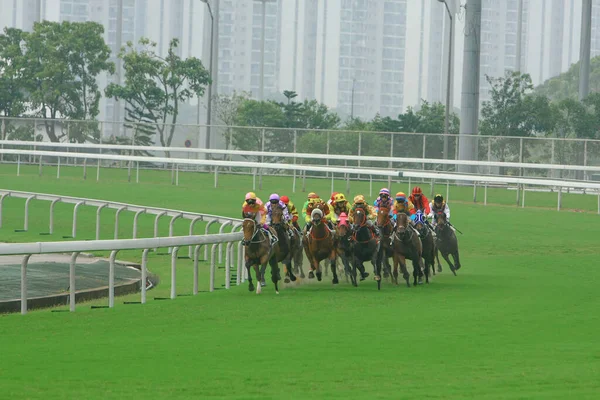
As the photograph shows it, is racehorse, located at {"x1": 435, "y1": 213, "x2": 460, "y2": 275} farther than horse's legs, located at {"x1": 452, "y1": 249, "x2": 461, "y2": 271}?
No

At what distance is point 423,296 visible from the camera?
47.2 ft

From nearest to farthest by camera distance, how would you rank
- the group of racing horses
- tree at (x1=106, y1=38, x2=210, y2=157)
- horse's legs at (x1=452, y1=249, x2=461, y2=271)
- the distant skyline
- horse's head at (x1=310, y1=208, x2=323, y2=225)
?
the group of racing horses → horse's head at (x1=310, y1=208, x2=323, y2=225) → horse's legs at (x1=452, y1=249, x2=461, y2=271) → tree at (x1=106, y1=38, x2=210, y2=157) → the distant skyline

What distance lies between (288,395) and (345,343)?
252 cm

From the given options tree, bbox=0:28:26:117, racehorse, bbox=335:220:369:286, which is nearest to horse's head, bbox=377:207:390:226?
racehorse, bbox=335:220:369:286

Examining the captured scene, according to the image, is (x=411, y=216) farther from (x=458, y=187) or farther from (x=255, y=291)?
(x=458, y=187)

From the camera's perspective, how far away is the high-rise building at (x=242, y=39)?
341 feet

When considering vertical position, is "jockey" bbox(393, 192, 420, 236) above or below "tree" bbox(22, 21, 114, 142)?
below

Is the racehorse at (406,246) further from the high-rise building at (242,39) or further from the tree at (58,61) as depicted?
the high-rise building at (242,39)

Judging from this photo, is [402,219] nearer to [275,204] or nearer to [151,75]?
[275,204]

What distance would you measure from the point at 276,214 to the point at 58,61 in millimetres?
37342

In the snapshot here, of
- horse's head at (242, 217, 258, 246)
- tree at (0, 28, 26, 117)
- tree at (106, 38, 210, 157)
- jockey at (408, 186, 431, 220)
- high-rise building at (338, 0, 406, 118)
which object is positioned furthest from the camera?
high-rise building at (338, 0, 406, 118)

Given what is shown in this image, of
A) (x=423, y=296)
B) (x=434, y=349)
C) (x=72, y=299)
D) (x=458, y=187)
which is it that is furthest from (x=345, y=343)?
(x=458, y=187)

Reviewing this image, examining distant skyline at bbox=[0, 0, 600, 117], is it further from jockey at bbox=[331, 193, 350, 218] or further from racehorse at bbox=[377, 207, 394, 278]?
racehorse at bbox=[377, 207, 394, 278]

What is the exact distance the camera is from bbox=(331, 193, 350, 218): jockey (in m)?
16.3
